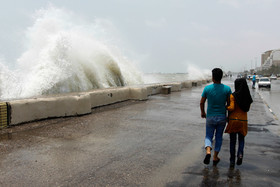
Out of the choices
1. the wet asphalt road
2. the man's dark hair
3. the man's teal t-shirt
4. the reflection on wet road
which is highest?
the man's dark hair

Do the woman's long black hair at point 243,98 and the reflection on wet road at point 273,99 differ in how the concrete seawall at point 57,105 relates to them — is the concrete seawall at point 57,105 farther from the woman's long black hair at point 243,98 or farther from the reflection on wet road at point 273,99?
the reflection on wet road at point 273,99

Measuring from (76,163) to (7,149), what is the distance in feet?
5.62

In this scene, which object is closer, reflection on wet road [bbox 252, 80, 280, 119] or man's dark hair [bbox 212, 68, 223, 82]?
man's dark hair [bbox 212, 68, 223, 82]

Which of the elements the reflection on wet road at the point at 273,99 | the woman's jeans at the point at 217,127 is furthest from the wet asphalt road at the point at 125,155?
the reflection on wet road at the point at 273,99

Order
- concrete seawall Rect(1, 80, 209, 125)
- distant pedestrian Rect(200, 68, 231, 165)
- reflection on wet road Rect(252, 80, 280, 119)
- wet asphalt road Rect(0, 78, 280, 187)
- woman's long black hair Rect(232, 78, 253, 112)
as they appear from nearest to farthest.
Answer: wet asphalt road Rect(0, 78, 280, 187) < woman's long black hair Rect(232, 78, 253, 112) < distant pedestrian Rect(200, 68, 231, 165) < concrete seawall Rect(1, 80, 209, 125) < reflection on wet road Rect(252, 80, 280, 119)

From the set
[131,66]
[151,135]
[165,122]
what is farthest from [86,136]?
[131,66]

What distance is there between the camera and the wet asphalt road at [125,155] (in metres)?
3.57

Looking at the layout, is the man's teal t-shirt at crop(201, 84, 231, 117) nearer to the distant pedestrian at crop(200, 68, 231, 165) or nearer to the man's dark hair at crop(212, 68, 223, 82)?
the distant pedestrian at crop(200, 68, 231, 165)

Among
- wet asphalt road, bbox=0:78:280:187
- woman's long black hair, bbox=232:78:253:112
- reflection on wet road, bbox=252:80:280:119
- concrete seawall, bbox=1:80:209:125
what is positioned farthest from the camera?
reflection on wet road, bbox=252:80:280:119

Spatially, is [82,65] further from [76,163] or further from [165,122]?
[76,163]

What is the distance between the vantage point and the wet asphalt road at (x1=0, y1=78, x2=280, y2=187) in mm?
3574

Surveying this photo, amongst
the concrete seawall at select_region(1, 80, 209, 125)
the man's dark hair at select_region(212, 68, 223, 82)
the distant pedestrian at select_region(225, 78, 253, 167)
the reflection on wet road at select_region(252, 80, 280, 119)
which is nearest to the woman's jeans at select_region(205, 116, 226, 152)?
the distant pedestrian at select_region(225, 78, 253, 167)

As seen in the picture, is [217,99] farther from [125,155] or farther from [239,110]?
[125,155]

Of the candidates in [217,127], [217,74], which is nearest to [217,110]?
[217,127]
